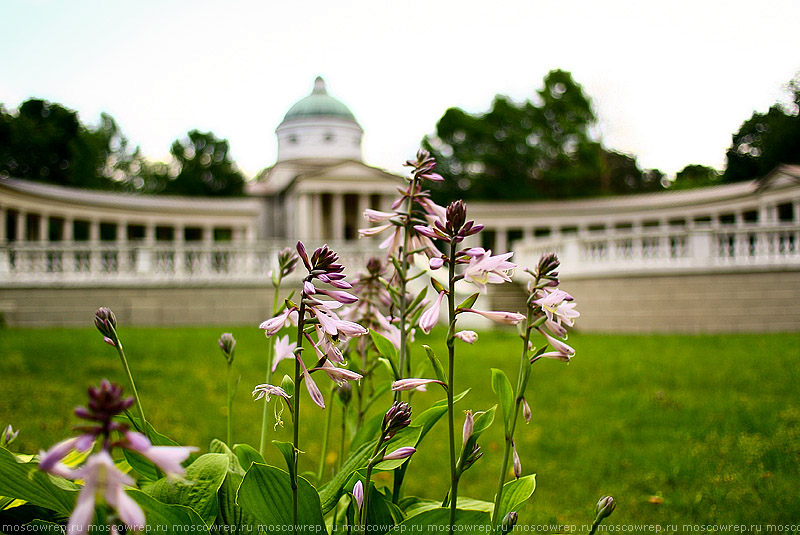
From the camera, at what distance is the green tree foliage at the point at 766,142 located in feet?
63.2

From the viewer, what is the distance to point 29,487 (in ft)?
4.53

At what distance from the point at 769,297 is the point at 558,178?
27601mm

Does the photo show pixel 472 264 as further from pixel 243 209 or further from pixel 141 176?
pixel 141 176

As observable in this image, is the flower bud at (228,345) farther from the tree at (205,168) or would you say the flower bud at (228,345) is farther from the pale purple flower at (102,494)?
the tree at (205,168)

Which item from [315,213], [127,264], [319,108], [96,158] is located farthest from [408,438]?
[96,158]

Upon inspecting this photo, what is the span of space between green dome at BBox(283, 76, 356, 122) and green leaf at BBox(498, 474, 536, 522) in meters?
42.6

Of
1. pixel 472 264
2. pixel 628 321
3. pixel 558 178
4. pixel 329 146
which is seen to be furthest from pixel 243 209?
pixel 472 264

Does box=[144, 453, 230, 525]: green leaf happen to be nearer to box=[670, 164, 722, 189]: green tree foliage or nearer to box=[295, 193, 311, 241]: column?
box=[295, 193, 311, 241]: column

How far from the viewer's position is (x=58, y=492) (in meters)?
1.39

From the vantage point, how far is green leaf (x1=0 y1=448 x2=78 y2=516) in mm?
1347

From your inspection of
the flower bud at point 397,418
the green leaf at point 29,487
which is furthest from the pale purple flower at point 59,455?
the green leaf at point 29,487

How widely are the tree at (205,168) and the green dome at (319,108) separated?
40.2 feet

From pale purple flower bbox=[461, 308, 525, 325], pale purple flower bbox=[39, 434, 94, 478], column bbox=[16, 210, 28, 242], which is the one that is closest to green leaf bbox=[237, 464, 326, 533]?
pale purple flower bbox=[461, 308, 525, 325]

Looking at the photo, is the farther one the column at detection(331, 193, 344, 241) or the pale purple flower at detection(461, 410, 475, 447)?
the column at detection(331, 193, 344, 241)
